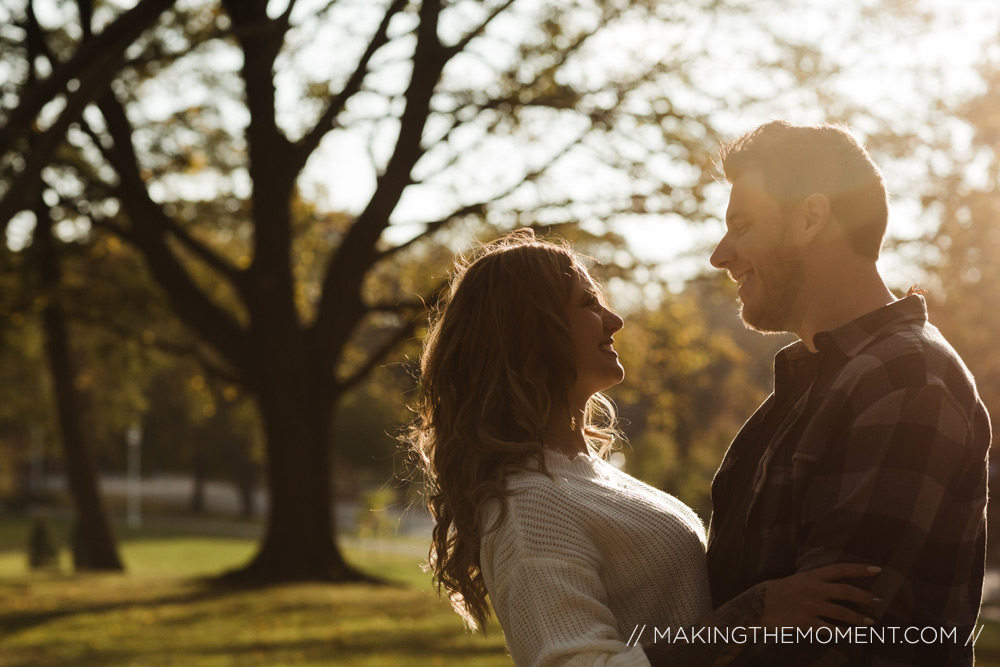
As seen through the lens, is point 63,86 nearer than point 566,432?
No

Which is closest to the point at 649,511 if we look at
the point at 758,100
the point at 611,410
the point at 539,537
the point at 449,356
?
the point at 539,537

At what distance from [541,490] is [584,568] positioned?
0.72 feet

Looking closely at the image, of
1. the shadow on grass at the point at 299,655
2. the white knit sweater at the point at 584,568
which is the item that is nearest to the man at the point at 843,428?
the white knit sweater at the point at 584,568

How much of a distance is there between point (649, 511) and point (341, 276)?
12.8 metres

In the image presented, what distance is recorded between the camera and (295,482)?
16.1 m

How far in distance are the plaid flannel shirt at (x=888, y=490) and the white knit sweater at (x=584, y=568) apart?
0.24 m

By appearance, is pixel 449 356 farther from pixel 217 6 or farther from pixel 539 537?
pixel 217 6

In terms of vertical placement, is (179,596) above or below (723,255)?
below

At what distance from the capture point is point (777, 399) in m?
3.06

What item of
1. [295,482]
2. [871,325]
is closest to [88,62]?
[871,325]

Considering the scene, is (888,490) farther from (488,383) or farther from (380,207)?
(380,207)

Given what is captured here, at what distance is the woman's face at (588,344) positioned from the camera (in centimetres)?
305

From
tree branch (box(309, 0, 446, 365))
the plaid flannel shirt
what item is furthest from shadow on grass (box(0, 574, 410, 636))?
the plaid flannel shirt

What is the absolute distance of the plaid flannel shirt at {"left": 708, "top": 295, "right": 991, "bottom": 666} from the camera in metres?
2.29
